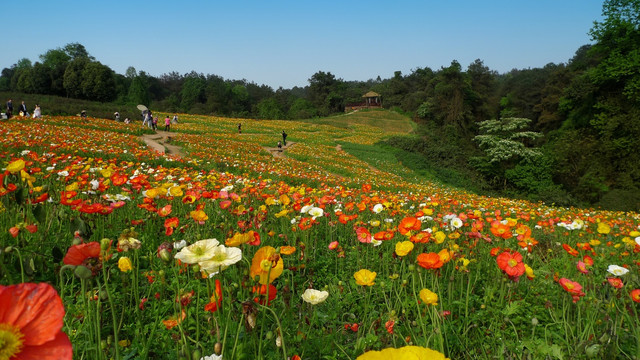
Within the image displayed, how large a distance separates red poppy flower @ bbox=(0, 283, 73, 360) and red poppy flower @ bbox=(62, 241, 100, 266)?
48 centimetres

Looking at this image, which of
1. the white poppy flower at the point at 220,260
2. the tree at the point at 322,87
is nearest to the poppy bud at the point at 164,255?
the white poppy flower at the point at 220,260

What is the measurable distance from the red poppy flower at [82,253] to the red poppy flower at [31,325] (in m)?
0.48

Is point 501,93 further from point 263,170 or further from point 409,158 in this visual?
point 263,170

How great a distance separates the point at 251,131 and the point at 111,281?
25.9m

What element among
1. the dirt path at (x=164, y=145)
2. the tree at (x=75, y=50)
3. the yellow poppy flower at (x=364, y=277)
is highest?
the tree at (x=75, y=50)

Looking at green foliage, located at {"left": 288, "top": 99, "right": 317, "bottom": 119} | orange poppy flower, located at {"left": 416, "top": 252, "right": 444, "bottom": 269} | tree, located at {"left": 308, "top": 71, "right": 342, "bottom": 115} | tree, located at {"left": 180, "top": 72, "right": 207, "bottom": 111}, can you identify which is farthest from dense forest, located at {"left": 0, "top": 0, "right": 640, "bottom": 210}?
tree, located at {"left": 308, "top": 71, "right": 342, "bottom": 115}

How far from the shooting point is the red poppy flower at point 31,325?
557 mm

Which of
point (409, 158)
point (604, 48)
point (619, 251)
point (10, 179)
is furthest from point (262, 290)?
point (604, 48)

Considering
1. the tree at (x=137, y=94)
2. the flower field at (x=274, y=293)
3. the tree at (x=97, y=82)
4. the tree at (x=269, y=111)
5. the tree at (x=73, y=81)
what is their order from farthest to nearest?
1. the tree at (x=269, y=111)
2. the tree at (x=137, y=94)
3. the tree at (x=73, y=81)
4. the tree at (x=97, y=82)
5. the flower field at (x=274, y=293)

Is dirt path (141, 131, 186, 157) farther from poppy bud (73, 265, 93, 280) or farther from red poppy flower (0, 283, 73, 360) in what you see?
red poppy flower (0, 283, 73, 360)

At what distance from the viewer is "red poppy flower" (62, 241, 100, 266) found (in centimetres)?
102

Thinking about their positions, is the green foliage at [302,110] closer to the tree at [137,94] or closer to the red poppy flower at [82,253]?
the tree at [137,94]

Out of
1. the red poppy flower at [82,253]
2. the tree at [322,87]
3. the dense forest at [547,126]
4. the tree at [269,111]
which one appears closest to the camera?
the red poppy flower at [82,253]

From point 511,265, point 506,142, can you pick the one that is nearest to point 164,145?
point 511,265
